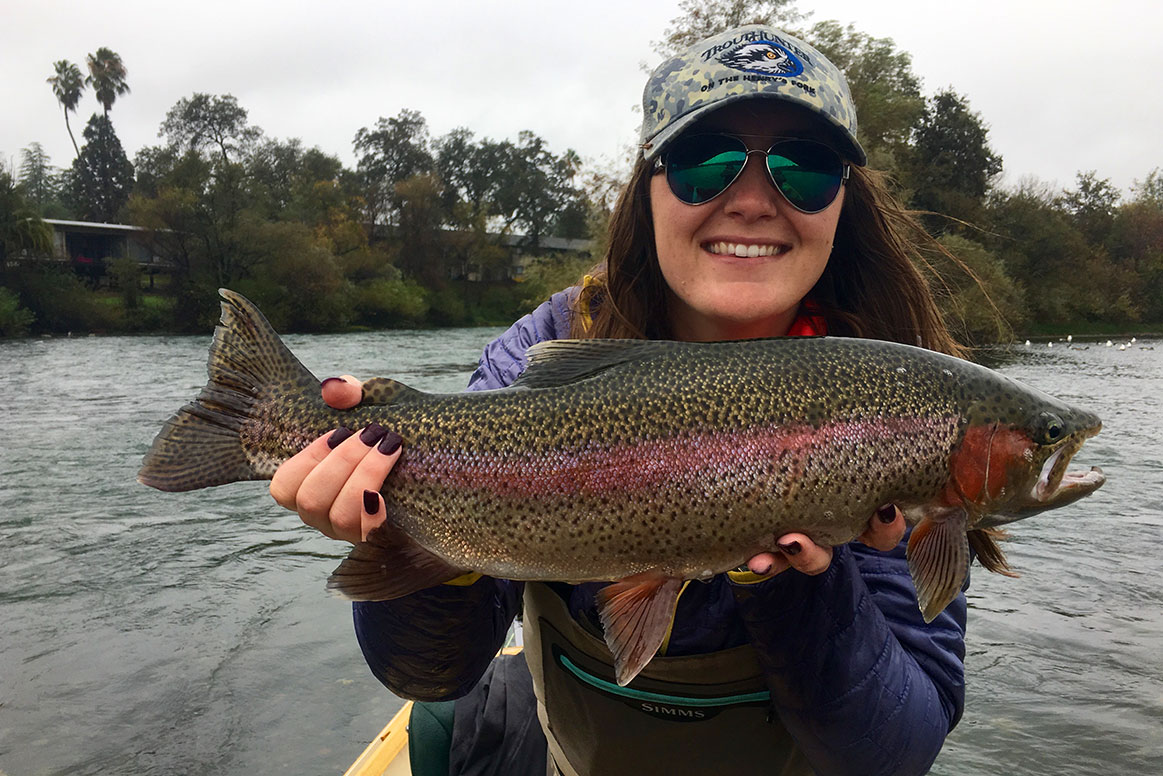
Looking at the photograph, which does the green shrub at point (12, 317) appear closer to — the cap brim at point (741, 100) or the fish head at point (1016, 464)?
the cap brim at point (741, 100)

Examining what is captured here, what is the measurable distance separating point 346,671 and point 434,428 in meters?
4.51

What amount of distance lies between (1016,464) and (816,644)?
65 cm

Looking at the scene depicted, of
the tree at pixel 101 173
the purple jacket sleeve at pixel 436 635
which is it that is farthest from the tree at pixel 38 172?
the purple jacket sleeve at pixel 436 635

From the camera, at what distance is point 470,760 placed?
10.2 ft

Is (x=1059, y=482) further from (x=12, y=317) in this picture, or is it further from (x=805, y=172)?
(x=12, y=317)

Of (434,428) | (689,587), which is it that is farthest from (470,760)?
(434,428)

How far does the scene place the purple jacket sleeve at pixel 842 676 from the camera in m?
2.00

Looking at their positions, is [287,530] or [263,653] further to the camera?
[287,530]

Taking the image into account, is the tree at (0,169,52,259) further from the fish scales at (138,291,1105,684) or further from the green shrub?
the fish scales at (138,291,1105,684)

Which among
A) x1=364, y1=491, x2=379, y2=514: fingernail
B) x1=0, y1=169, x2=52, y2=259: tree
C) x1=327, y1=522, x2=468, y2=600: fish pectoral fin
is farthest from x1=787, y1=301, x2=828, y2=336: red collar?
x1=0, y1=169, x2=52, y2=259: tree

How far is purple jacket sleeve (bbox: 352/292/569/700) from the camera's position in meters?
2.23

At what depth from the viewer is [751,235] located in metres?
2.40

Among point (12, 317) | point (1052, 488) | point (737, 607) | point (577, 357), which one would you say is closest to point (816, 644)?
point (737, 607)

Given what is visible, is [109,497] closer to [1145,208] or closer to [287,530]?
[287,530]
